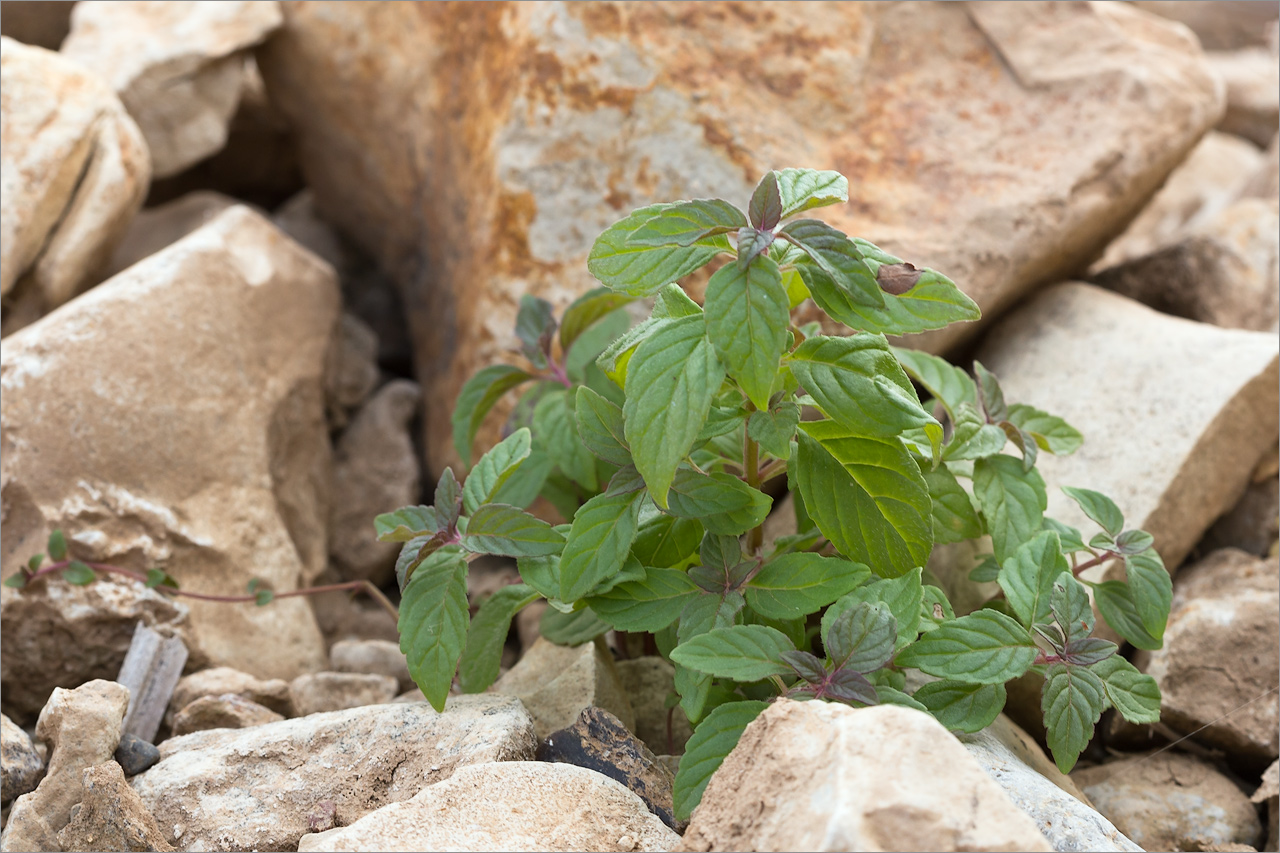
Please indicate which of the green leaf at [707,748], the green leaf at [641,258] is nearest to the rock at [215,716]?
the green leaf at [707,748]

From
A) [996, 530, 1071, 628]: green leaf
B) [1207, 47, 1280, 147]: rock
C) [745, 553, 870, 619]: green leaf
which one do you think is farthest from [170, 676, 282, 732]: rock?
[1207, 47, 1280, 147]: rock

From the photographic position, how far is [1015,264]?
2646mm

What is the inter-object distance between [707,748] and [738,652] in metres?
0.15

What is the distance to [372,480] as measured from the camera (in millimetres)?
3049

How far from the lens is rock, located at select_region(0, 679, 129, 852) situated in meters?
1.60

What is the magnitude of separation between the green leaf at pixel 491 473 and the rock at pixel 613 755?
1.33ft

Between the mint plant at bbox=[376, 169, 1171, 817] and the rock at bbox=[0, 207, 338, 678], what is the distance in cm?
85

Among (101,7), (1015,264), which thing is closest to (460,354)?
(1015,264)

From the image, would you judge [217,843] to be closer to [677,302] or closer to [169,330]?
[677,302]

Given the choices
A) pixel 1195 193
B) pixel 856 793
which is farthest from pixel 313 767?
pixel 1195 193

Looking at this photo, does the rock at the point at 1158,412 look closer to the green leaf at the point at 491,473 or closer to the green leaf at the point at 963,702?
the green leaf at the point at 963,702

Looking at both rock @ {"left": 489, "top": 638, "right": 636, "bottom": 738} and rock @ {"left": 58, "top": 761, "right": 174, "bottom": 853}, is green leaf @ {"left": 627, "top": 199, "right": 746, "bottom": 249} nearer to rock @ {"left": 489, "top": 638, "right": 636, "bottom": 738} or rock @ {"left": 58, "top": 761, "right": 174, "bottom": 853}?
rock @ {"left": 489, "top": 638, "right": 636, "bottom": 738}

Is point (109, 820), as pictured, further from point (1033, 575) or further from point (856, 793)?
point (1033, 575)

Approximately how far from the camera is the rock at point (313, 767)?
63.9 inches
